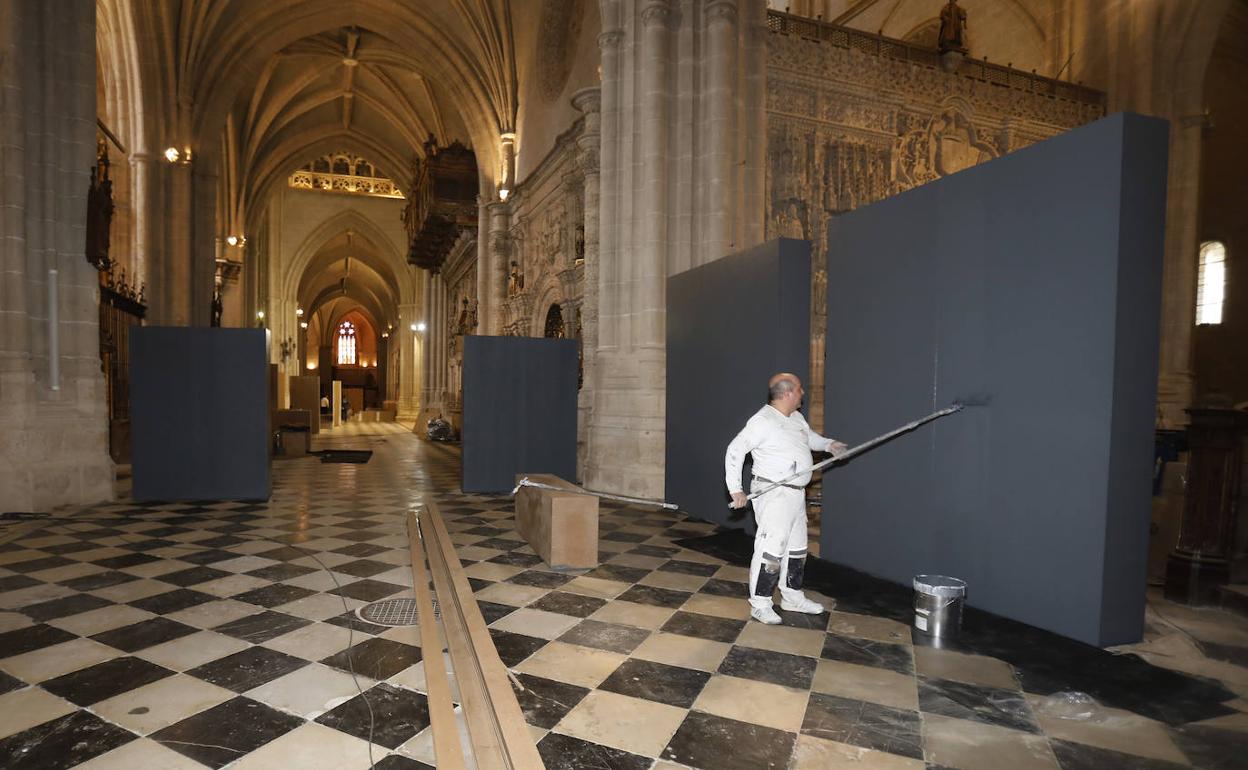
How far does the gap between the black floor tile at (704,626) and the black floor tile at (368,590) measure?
6.63 feet

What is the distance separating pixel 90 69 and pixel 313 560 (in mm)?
7535

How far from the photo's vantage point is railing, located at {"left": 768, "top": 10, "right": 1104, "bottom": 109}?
1090 centimetres

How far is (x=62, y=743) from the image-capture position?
2.50 m

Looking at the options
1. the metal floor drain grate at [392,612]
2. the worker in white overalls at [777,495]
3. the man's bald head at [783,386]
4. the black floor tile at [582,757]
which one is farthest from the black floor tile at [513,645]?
the man's bald head at [783,386]

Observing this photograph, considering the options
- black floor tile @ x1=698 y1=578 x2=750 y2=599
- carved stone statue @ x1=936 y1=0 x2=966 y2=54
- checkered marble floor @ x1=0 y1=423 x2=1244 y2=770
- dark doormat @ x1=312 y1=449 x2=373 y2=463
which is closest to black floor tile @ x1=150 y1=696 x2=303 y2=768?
checkered marble floor @ x1=0 y1=423 x2=1244 y2=770

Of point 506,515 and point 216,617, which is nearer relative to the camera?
point 216,617

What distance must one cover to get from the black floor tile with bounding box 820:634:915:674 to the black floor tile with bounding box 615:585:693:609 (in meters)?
1.06

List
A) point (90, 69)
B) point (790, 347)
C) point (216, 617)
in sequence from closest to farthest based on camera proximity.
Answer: point (216, 617)
point (790, 347)
point (90, 69)

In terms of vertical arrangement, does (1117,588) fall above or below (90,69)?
below

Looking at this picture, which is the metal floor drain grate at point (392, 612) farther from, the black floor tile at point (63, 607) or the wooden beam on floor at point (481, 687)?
the black floor tile at point (63, 607)

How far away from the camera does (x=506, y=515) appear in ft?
25.1

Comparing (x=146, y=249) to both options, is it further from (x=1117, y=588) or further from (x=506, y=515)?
(x=1117, y=588)

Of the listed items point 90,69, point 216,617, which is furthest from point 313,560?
point 90,69

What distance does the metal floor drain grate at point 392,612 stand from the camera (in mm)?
3891
